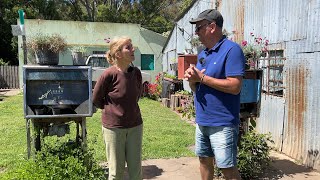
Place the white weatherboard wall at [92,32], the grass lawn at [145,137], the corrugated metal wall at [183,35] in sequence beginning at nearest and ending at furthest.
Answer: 1. the grass lawn at [145,137]
2. the corrugated metal wall at [183,35]
3. the white weatherboard wall at [92,32]

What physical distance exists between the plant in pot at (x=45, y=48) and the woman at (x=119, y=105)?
83 cm

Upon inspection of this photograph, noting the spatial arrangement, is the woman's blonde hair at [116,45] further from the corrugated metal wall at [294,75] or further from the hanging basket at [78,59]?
the corrugated metal wall at [294,75]

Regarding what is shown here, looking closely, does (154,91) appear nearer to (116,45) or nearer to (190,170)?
(190,170)

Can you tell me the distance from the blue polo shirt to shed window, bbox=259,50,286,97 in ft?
11.0

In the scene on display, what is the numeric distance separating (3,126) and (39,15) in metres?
19.9

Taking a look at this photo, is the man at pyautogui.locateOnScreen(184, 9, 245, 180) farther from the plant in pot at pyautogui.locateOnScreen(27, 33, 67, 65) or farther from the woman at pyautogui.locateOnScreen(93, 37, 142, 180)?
the plant in pot at pyautogui.locateOnScreen(27, 33, 67, 65)

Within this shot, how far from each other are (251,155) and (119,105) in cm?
202

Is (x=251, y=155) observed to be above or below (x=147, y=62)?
below

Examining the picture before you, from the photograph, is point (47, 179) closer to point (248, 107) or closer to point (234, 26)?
point (248, 107)

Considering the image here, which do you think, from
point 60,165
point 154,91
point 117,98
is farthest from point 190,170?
point 154,91

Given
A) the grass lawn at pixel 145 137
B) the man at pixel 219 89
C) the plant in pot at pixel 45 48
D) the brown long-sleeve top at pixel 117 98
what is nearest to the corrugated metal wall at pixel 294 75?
the grass lawn at pixel 145 137

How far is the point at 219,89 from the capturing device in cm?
283

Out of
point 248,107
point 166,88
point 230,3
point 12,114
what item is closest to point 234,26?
point 230,3

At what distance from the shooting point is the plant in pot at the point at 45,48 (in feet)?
12.9
